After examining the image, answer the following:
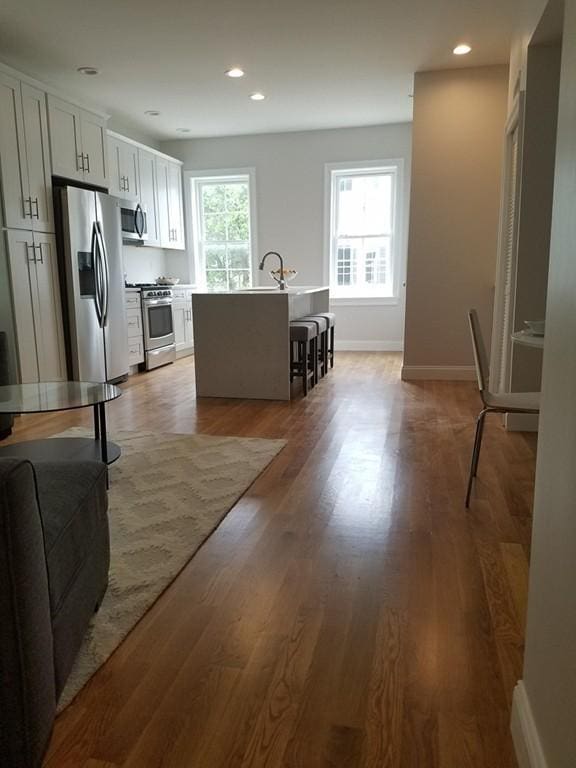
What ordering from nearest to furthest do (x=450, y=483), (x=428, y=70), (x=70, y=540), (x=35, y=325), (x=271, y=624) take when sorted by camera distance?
(x=70, y=540)
(x=271, y=624)
(x=450, y=483)
(x=35, y=325)
(x=428, y=70)

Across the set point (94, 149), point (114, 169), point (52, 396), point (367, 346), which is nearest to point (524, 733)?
point (52, 396)

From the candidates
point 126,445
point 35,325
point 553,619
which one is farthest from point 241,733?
point 35,325

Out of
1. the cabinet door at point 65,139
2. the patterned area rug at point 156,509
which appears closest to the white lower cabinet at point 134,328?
the cabinet door at point 65,139

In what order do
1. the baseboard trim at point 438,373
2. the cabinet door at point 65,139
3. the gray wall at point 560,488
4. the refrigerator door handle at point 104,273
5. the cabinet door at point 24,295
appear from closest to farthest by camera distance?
the gray wall at point 560,488, the cabinet door at point 24,295, the cabinet door at point 65,139, the refrigerator door handle at point 104,273, the baseboard trim at point 438,373

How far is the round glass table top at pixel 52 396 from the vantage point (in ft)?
8.57

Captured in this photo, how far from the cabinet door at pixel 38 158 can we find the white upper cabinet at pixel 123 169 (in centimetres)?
124

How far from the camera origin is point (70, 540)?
141 centimetres

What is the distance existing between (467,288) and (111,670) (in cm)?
471

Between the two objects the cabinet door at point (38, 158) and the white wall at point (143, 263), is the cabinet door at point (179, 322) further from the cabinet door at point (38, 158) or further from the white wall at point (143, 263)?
the cabinet door at point (38, 158)

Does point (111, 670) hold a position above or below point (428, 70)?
below

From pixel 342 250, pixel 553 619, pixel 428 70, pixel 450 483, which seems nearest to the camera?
pixel 553 619

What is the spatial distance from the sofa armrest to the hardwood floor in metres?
0.21

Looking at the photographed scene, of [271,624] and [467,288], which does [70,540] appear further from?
[467,288]

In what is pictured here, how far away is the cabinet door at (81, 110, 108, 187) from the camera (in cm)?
508
